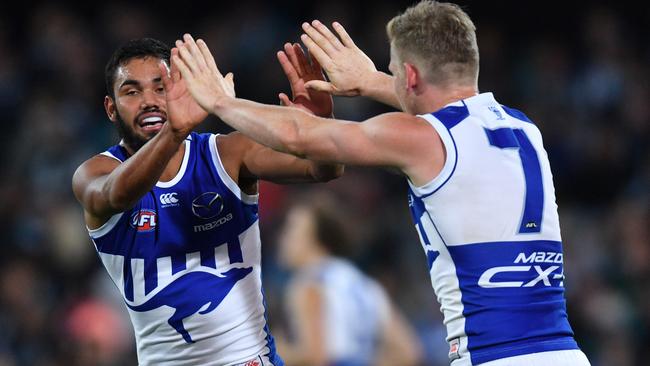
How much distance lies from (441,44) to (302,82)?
3.07 ft

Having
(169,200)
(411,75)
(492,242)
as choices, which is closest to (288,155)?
(169,200)

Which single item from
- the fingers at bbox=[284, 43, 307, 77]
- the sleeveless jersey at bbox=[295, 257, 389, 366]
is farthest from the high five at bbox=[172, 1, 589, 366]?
the sleeveless jersey at bbox=[295, 257, 389, 366]

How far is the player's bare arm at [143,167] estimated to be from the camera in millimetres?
4500

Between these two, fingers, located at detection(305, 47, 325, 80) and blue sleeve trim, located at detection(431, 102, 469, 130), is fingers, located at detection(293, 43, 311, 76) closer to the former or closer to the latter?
fingers, located at detection(305, 47, 325, 80)

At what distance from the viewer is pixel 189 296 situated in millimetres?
4988

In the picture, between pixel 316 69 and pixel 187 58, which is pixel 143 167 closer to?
pixel 187 58

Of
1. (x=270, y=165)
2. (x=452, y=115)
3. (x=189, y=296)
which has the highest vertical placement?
(x=452, y=115)

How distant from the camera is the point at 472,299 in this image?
4.29m

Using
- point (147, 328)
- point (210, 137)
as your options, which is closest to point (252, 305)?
point (147, 328)

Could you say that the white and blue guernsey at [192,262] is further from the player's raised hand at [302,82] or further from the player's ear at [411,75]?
the player's ear at [411,75]

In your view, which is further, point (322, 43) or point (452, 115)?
point (322, 43)

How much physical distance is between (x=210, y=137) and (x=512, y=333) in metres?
1.81

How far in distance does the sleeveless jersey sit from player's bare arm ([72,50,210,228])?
111 inches

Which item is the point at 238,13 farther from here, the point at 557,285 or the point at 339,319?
the point at 557,285
